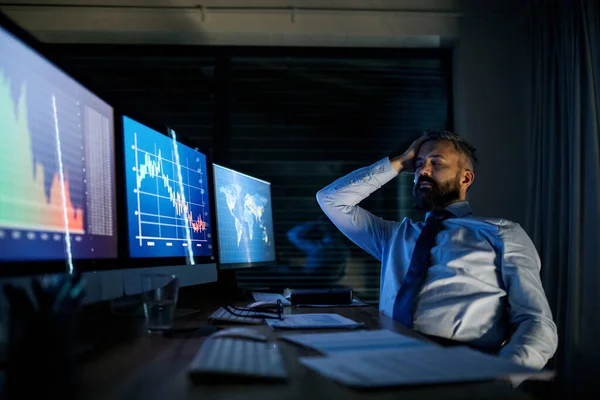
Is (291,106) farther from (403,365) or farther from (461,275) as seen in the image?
(403,365)

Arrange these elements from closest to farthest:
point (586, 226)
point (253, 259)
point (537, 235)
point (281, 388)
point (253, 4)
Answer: point (281, 388)
point (253, 259)
point (586, 226)
point (537, 235)
point (253, 4)

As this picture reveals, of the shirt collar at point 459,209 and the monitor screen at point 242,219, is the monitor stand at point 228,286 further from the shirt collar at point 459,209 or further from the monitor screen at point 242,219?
the shirt collar at point 459,209

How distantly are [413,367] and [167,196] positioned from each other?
0.85 m

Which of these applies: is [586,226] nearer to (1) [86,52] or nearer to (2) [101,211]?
(2) [101,211]

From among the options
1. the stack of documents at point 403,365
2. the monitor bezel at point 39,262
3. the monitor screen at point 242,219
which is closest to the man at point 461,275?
the monitor screen at point 242,219

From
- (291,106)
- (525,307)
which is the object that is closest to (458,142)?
(525,307)

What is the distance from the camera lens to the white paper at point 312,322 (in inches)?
42.6

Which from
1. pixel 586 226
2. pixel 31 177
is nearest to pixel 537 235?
pixel 586 226

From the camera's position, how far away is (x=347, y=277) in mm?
2697

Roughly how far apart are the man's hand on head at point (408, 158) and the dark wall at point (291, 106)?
0.70 meters

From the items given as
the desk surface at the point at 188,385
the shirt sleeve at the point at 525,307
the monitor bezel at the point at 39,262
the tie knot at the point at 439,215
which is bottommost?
the shirt sleeve at the point at 525,307

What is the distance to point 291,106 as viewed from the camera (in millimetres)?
2777

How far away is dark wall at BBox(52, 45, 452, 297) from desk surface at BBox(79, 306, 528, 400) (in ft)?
6.18

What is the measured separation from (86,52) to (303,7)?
1.12m
